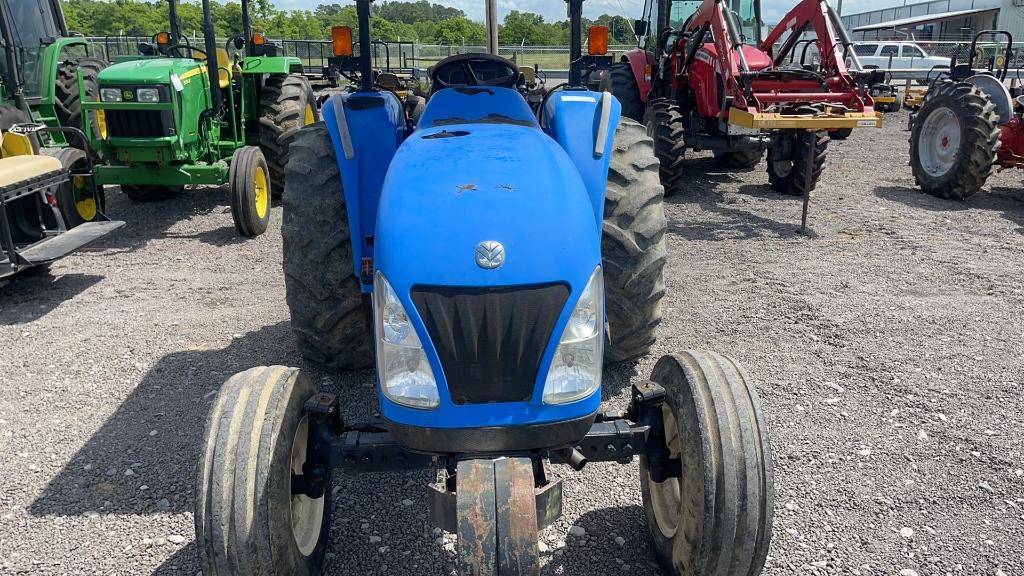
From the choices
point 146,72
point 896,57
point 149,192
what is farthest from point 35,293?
point 896,57

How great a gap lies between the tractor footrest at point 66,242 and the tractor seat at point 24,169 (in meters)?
0.46

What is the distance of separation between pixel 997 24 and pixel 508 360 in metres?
57.1

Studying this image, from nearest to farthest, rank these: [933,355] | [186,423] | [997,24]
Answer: [186,423], [933,355], [997,24]

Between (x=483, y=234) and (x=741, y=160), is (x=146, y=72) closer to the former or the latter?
(x=483, y=234)

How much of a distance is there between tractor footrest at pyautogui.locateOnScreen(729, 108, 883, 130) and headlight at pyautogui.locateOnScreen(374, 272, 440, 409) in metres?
6.13

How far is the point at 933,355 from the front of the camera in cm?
465

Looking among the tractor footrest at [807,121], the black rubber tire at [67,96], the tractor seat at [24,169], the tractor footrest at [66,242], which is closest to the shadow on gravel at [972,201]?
the tractor footrest at [807,121]

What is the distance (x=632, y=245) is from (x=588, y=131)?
550mm

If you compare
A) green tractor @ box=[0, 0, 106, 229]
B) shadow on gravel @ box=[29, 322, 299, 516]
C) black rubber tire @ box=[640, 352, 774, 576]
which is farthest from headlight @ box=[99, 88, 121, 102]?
black rubber tire @ box=[640, 352, 774, 576]

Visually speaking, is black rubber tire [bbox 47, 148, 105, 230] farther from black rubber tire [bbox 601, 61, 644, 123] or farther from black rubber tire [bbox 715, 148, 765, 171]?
black rubber tire [bbox 715, 148, 765, 171]

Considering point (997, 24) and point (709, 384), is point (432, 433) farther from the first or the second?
point (997, 24)

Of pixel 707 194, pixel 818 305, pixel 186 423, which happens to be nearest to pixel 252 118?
pixel 707 194

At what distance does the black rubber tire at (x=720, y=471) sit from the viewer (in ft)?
7.52

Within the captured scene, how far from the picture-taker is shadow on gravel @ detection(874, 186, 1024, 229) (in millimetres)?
8578
